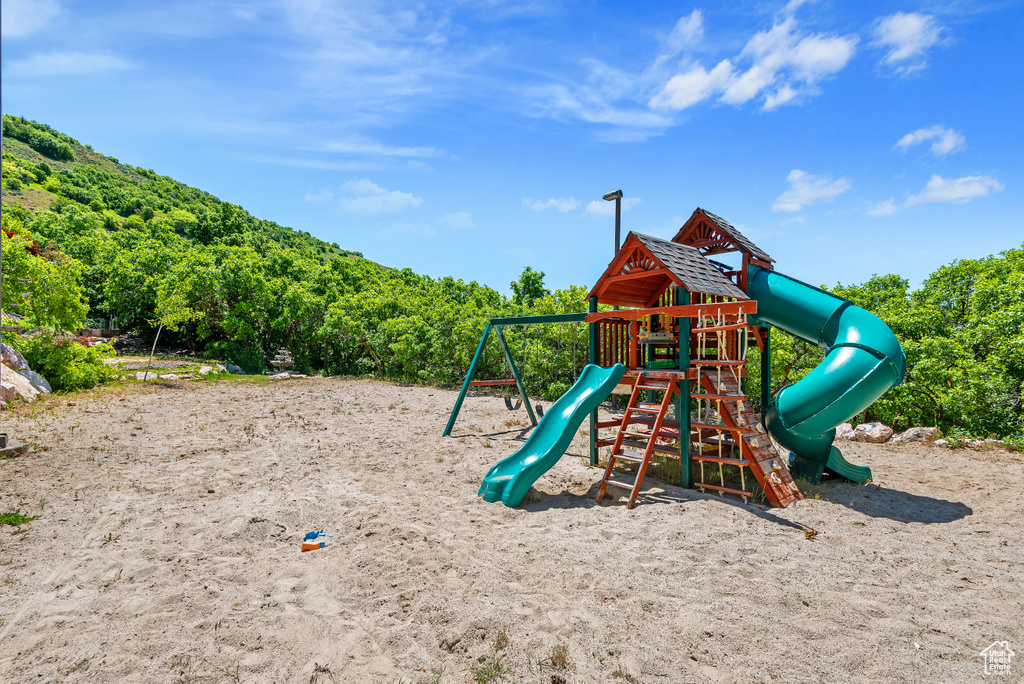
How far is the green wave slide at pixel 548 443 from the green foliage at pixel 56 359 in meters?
13.5

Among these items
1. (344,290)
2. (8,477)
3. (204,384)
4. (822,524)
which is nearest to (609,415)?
(822,524)

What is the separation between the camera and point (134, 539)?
5.28m

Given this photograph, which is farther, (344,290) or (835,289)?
(344,290)

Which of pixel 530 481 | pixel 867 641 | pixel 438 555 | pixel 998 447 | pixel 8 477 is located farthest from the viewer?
pixel 998 447

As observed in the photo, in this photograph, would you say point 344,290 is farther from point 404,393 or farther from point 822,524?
point 822,524

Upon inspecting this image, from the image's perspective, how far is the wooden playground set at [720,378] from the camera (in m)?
6.54

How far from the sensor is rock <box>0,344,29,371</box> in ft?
41.5

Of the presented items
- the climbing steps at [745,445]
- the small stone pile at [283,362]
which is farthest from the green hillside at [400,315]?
the climbing steps at [745,445]

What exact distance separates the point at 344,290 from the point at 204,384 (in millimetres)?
15733

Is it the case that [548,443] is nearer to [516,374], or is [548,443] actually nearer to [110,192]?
[516,374]

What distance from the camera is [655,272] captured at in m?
7.19

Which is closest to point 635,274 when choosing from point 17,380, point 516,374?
point 516,374

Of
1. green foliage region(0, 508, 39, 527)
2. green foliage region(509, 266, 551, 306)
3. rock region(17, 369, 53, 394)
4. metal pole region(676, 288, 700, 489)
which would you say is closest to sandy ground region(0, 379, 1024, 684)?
green foliage region(0, 508, 39, 527)

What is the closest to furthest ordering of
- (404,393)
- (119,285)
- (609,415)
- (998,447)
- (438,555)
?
(438,555)
(998,447)
(609,415)
(404,393)
(119,285)
